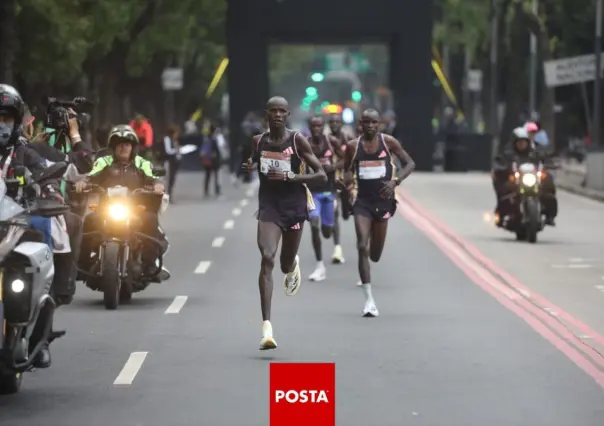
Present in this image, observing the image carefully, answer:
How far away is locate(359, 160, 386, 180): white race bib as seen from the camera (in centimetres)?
1747

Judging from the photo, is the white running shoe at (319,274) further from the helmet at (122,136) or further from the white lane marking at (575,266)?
the helmet at (122,136)

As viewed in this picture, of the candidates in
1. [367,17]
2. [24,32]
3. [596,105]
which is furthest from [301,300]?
[367,17]

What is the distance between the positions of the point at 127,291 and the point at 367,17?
144 feet

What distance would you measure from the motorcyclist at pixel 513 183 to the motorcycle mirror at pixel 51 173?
16.4 metres

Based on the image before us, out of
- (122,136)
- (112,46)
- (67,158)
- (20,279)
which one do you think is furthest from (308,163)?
(112,46)

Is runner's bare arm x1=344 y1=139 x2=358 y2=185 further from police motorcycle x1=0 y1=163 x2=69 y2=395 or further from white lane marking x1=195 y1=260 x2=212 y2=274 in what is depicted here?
police motorcycle x1=0 y1=163 x2=69 y2=395

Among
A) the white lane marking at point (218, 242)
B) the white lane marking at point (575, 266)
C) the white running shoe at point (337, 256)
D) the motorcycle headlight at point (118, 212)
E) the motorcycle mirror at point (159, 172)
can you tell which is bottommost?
the white lane marking at point (218, 242)

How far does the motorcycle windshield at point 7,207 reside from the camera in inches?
428

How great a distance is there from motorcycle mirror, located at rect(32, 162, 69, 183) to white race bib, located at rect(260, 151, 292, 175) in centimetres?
337

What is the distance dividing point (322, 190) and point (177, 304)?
13.4 ft

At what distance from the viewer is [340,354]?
47.0ft

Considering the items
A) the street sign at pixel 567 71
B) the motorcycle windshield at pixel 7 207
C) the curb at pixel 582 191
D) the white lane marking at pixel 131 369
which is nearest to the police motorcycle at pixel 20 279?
the motorcycle windshield at pixel 7 207

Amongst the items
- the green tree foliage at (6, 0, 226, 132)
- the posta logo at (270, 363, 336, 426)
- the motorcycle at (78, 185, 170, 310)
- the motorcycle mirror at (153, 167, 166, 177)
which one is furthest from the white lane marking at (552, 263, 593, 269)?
the posta logo at (270, 363, 336, 426)

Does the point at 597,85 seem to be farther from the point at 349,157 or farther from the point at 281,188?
the point at 281,188
